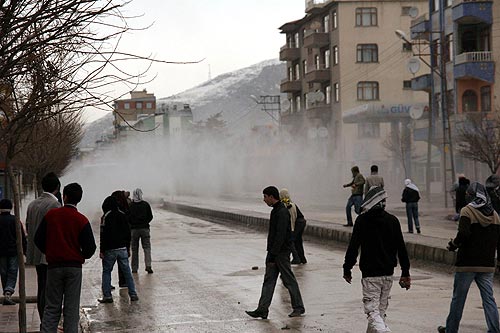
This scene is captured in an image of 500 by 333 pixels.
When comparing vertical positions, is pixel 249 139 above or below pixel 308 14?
below

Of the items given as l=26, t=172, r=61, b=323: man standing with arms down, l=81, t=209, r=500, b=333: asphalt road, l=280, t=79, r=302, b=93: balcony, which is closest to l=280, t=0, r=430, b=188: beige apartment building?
l=280, t=79, r=302, b=93: balcony

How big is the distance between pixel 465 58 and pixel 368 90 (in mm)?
29417

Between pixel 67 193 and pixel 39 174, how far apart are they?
30.0 meters

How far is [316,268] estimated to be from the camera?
19.8 meters

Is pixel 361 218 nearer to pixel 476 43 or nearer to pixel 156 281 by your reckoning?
pixel 156 281

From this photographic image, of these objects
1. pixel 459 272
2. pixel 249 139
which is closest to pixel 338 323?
pixel 459 272

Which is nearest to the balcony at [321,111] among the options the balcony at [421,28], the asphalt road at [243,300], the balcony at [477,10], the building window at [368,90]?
the building window at [368,90]

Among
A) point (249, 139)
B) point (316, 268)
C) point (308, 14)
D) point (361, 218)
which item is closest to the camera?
point (361, 218)

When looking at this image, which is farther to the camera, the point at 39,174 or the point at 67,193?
the point at 39,174

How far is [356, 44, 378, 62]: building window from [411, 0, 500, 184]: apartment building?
2249cm

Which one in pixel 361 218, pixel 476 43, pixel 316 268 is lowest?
pixel 316 268

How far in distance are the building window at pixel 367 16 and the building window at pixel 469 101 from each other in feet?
94.2

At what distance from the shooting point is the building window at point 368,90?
275 feet

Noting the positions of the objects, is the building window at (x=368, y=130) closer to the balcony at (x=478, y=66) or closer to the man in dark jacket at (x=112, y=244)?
the balcony at (x=478, y=66)
